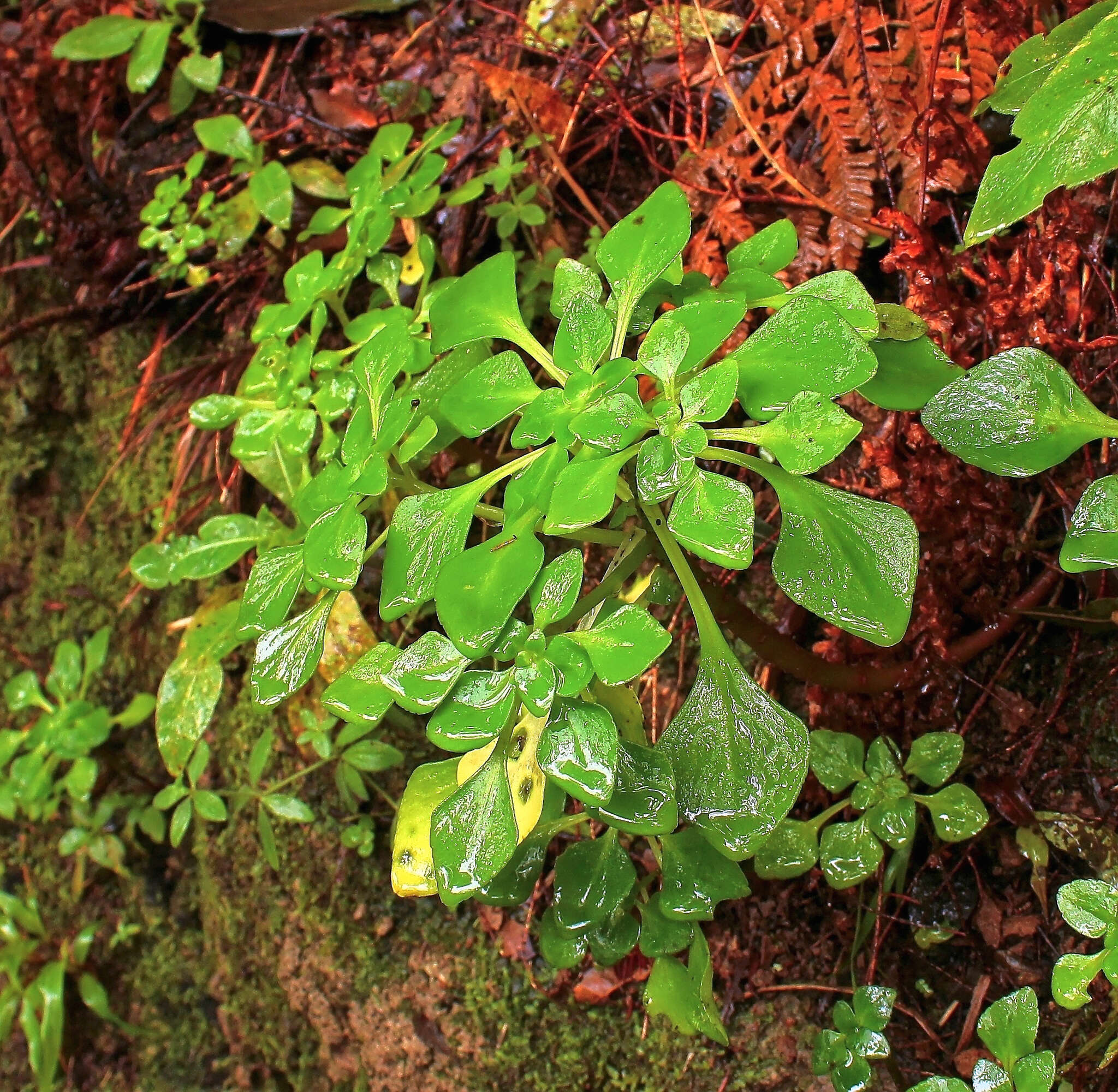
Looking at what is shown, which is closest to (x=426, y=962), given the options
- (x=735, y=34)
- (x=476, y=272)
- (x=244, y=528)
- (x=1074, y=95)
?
(x=244, y=528)

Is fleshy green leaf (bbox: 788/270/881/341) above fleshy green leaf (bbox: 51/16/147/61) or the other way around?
the other way around

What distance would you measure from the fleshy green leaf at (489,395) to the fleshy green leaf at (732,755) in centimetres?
36

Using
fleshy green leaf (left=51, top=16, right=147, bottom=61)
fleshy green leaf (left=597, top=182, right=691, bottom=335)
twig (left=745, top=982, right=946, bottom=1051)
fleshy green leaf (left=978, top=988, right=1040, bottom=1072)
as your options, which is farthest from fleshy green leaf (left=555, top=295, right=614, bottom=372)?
fleshy green leaf (left=51, top=16, right=147, bottom=61)

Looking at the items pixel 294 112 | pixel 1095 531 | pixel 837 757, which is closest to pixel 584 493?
pixel 1095 531

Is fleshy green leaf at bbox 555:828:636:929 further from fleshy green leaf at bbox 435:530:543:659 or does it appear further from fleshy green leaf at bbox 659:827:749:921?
fleshy green leaf at bbox 435:530:543:659

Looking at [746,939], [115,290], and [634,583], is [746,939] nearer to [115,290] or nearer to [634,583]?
[634,583]

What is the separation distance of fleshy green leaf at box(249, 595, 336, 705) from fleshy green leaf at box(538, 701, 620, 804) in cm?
32

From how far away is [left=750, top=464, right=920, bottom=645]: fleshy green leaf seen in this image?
93cm

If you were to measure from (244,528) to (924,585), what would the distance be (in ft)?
3.81

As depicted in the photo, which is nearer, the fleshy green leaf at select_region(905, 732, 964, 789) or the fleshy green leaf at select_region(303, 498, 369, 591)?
the fleshy green leaf at select_region(303, 498, 369, 591)

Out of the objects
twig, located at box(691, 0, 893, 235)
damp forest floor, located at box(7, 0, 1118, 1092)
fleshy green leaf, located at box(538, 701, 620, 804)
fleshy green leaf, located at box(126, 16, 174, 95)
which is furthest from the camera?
fleshy green leaf, located at box(126, 16, 174, 95)

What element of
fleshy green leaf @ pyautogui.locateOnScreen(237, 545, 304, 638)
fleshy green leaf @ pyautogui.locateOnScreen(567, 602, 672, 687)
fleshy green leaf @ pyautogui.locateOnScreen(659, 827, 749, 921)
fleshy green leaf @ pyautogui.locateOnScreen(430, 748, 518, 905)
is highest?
fleshy green leaf @ pyautogui.locateOnScreen(567, 602, 672, 687)

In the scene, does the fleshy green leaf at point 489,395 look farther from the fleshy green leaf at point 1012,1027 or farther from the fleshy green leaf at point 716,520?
the fleshy green leaf at point 1012,1027

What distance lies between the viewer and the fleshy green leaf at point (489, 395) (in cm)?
107
